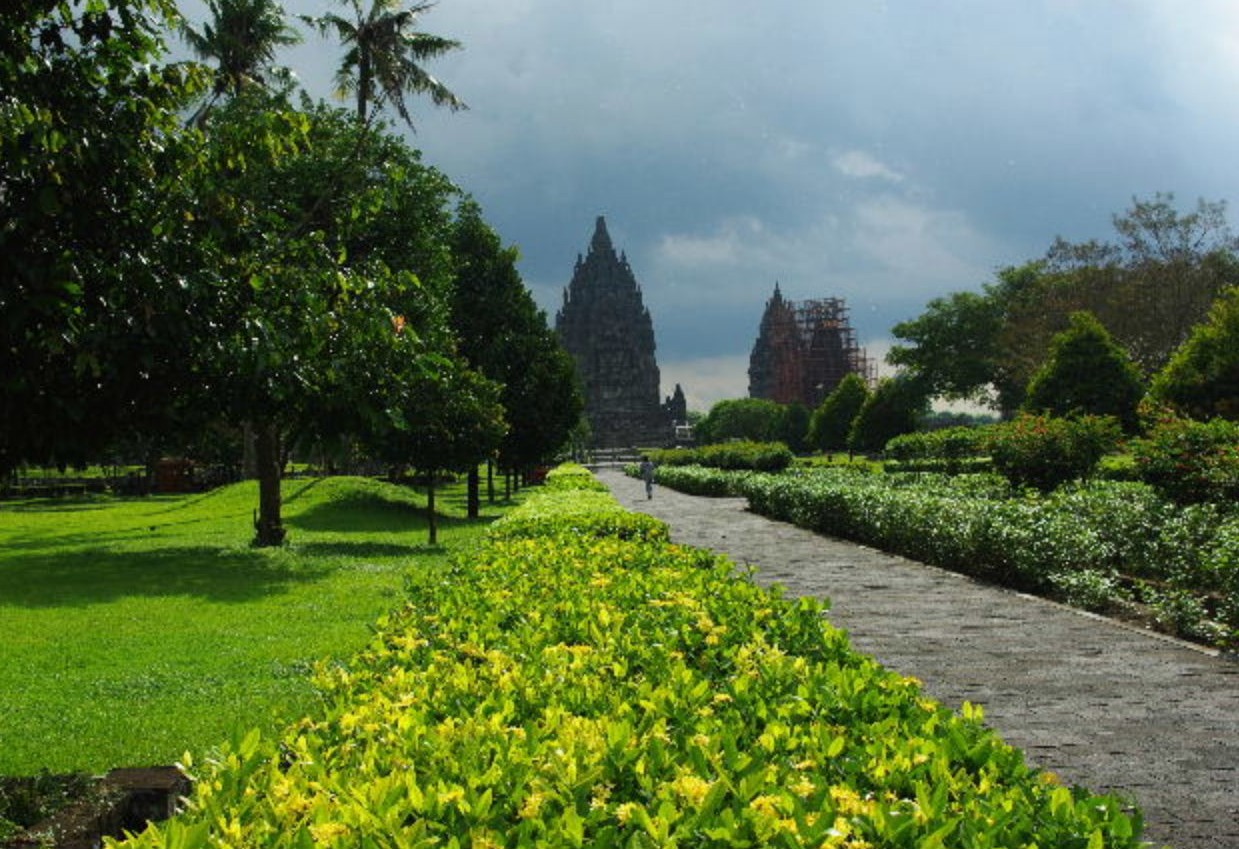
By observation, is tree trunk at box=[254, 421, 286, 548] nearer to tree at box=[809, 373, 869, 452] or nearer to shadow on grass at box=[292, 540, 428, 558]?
shadow on grass at box=[292, 540, 428, 558]

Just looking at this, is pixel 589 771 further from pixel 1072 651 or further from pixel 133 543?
pixel 133 543

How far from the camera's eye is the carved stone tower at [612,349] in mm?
117688

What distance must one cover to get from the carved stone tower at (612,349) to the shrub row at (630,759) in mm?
110644

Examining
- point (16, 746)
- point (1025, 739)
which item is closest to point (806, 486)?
point (1025, 739)

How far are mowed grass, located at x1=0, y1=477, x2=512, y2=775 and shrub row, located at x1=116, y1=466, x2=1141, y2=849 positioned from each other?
0.42 meters

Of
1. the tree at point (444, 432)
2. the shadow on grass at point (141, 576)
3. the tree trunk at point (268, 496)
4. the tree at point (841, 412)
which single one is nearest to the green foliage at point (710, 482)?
the tree at point (444, 432)

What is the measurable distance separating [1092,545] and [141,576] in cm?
1342

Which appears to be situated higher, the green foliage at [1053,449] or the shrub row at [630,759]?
the green foliage at [1053,449]

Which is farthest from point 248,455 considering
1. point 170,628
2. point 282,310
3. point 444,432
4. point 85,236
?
point 85,236

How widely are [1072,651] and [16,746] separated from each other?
764 cm

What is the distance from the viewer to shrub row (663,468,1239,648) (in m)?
A: 8.74

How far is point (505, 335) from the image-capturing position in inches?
1156

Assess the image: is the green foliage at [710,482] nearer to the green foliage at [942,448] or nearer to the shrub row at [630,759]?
the green foliage at [942,448]

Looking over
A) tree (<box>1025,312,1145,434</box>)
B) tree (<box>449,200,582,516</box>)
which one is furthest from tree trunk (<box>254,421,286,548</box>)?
tree (<box>1025,312,1145,434</box>)
